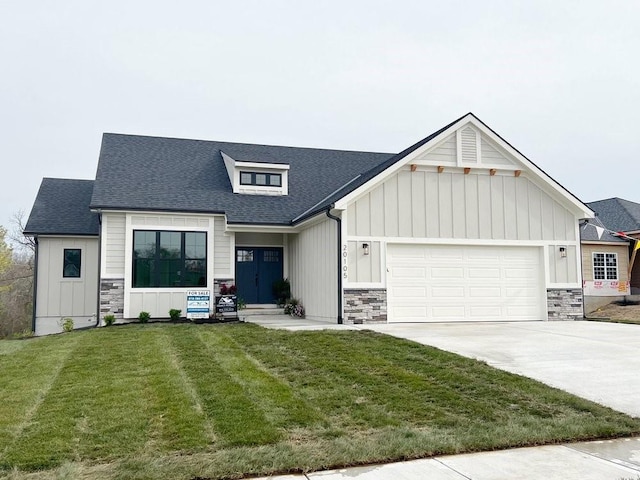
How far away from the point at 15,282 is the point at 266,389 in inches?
1261

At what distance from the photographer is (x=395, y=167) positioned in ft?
46.6

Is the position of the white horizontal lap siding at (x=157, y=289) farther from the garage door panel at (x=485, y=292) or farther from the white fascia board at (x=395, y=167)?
the garage door panel at (x=485, y=292)

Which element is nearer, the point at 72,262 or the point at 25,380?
the point at 25,380

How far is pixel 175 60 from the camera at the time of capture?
15.4m

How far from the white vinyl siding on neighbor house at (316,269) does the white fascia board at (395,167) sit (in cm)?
86

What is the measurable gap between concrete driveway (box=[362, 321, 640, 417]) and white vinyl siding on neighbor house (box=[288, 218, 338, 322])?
1832 millimetres

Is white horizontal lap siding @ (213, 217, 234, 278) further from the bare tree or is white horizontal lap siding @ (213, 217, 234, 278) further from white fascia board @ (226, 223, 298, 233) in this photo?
the bare tree

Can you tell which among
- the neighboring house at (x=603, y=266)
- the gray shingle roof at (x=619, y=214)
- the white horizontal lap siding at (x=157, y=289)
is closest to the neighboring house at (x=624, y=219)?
the gray shingle roof at (x=619, y=214)

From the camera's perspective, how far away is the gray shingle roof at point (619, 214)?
27938 millimetres

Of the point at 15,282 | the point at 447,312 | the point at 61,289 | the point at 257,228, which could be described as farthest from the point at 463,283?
the point at 15,282

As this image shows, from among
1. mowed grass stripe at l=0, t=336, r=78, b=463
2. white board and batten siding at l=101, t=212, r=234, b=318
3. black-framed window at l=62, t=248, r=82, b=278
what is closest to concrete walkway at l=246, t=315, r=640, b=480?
white board and batten siding at l=101, t=212, r=234, b=318

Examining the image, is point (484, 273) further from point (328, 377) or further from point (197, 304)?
point (328, 377)

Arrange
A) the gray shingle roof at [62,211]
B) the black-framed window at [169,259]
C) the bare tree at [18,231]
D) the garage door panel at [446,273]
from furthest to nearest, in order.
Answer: the bare tree at [18,231], the gray shingle roof at [62,211], the black-framed window at [169,259], the garage door panel at [446,273]

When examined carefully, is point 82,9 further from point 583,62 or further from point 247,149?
point 583,62
